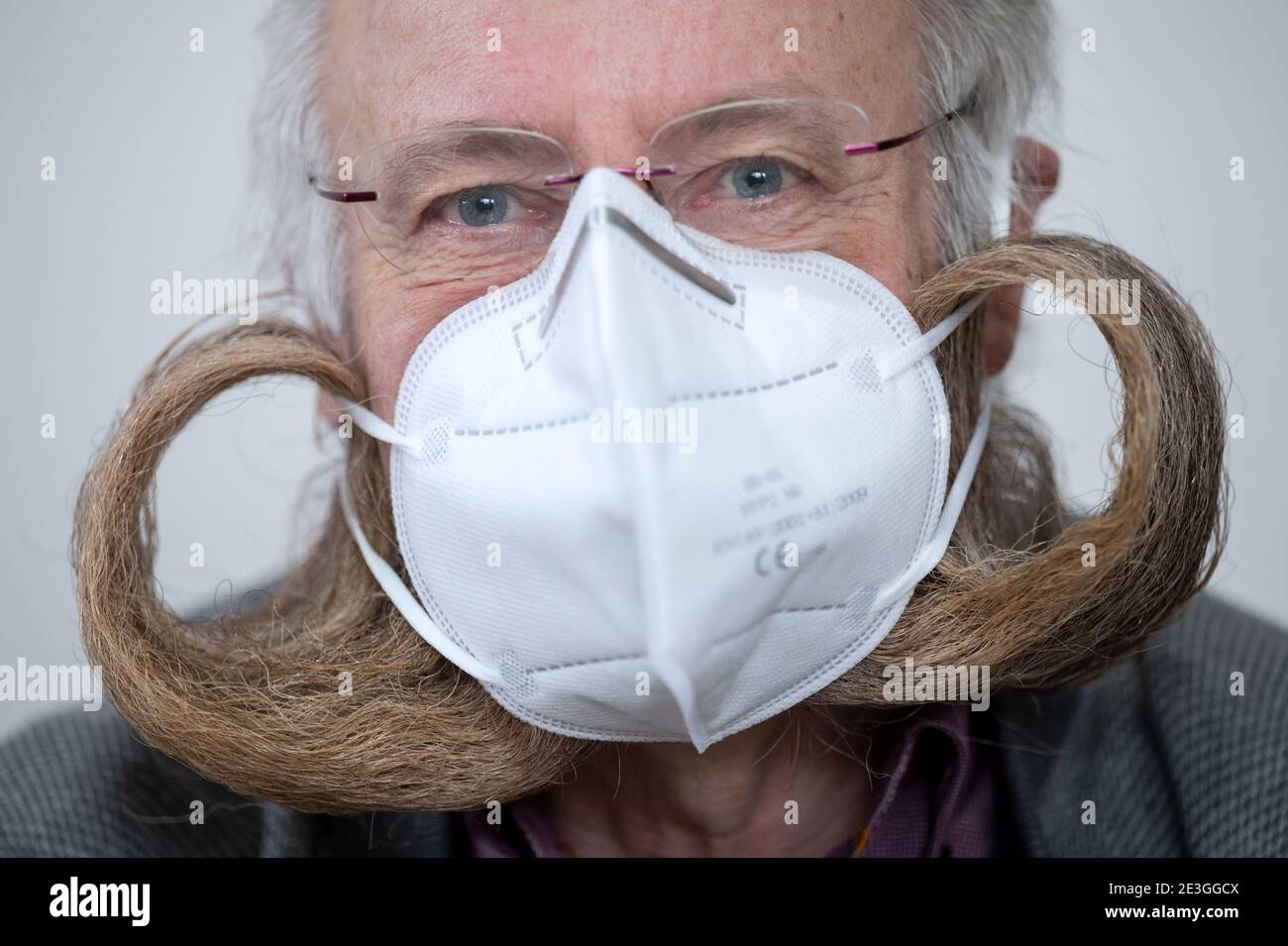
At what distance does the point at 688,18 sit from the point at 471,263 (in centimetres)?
35

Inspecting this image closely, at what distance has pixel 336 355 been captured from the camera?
5.50 ft

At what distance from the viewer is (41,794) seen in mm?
1749

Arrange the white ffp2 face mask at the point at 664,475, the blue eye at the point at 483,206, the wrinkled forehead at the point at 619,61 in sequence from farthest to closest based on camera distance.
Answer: the blue eye at the point at 483,206 → the wrinkled forehead at the point at 619,61 → the white ffp2 face mask at the point at 664,475

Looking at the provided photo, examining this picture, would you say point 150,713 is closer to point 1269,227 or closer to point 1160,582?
point 1160,582

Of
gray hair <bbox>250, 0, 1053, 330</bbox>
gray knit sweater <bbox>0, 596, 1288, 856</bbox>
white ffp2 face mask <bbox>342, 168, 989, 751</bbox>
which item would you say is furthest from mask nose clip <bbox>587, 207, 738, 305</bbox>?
gray knit sweater <bbox>0, 596, 1288, 856</bbox>

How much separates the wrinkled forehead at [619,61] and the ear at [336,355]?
0.30 metres

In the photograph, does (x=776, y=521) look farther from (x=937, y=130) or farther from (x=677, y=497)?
(x=937, y=130)

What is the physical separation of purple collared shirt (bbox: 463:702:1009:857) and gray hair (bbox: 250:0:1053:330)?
58 centimetres

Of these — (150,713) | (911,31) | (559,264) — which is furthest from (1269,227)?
(150,713)

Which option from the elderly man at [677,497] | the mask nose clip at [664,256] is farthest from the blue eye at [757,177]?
the mask nose clip at [664,256]

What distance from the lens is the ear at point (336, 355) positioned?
5.45 feet

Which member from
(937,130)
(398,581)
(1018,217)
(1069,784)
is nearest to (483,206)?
(398,581)

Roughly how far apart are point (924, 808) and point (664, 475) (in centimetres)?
71

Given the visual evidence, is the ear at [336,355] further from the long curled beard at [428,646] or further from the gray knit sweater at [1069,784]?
the gray knit sweater at [1069,784]
